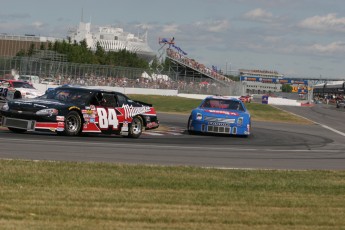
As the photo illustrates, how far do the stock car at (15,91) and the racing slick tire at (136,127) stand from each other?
589 inches

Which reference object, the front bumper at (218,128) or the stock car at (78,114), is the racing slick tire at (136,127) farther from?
the front bumper at (218,128)

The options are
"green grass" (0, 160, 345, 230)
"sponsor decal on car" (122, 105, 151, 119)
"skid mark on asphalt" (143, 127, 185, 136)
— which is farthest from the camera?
"skid mark on asphalt" (143, 127, 185, 136)

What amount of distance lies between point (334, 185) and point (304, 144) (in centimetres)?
1018

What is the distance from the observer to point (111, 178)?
1062 centimetres

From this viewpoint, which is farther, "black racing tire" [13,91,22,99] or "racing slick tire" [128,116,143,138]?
"black racing tire" [13,91,22,99]

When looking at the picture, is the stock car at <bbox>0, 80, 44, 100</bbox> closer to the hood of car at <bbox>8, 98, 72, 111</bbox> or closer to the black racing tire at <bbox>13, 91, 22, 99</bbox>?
the black racing tire at <bbox>13, 91, 22, 99</bbox>

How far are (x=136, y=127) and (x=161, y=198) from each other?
11.7 m

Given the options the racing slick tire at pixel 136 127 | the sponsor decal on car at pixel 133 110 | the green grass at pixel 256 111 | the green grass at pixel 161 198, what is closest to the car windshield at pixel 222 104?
the sponsor decal on car at pixel 133 110

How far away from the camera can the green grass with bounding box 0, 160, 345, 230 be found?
7.66m

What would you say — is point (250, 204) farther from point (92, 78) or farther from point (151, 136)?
point (92, 78)

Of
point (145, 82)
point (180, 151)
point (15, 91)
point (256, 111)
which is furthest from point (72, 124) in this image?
point (145, 82)

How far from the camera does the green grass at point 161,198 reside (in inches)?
302

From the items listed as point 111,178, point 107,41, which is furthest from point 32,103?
point 107,41

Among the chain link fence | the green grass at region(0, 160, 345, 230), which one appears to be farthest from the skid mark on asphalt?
the chain link fence
